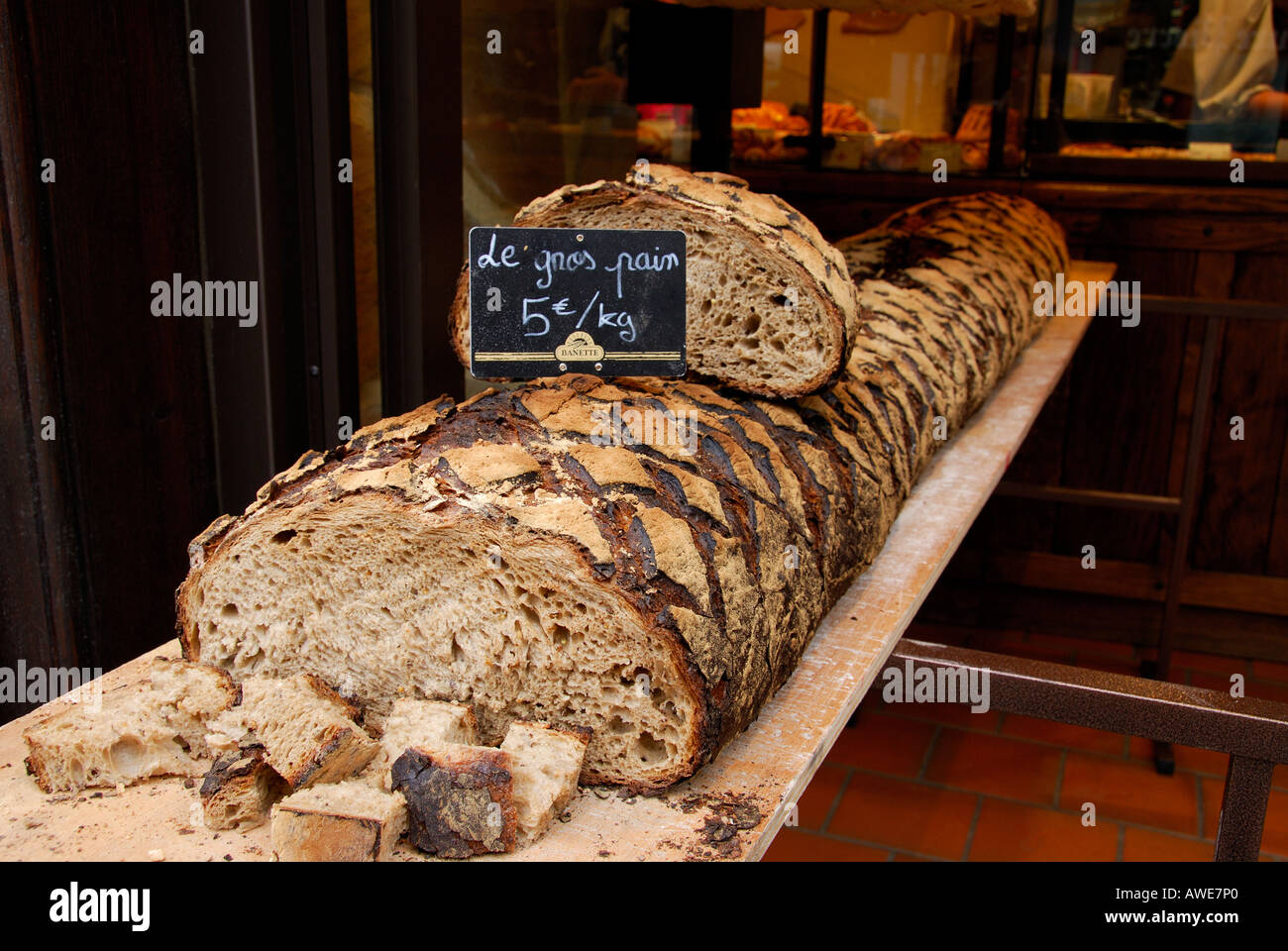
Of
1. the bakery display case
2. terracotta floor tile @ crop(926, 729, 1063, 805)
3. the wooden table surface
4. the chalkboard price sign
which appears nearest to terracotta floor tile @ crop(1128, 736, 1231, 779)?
the bakery display case

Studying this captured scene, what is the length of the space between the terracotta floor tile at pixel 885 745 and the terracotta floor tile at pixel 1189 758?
64 centimetres

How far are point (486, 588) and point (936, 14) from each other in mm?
3494

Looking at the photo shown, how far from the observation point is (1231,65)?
12.7 ft

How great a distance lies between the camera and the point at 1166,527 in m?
4.27

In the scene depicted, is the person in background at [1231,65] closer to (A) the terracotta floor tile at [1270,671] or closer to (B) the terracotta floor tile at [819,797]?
(A) the terracotta floor tile at [1270,671]

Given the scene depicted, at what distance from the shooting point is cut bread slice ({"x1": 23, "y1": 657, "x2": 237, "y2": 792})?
106 cm

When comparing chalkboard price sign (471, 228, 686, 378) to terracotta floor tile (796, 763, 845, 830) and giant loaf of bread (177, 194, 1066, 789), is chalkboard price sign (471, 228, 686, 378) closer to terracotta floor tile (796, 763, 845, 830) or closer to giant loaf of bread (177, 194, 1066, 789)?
giant loaf of bread (177, 194, 1066, 789)

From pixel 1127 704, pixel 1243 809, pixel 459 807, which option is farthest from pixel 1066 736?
pixel 459 807

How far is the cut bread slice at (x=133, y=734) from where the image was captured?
1.06 metres

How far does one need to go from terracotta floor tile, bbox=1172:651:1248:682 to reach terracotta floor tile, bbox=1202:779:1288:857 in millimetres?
867

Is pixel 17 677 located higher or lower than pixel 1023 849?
higher
